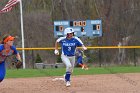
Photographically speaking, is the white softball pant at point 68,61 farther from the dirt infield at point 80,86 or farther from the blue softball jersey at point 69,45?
the dirt infield at point 80,86

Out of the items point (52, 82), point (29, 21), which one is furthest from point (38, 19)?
point (52, 82)

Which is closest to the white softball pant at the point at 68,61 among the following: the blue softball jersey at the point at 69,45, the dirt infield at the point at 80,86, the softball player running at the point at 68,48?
the softball player running at the point at 68,48

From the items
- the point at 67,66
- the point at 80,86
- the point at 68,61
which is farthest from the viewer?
the point at 68,61

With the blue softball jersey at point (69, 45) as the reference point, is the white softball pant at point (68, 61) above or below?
below

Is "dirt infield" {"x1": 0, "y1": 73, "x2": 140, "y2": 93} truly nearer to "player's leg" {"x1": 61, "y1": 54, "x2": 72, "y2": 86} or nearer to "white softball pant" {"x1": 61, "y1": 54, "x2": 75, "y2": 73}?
"player's leg" {"x1": 61, "y1": 54, "x2": 72, "y2": 86}

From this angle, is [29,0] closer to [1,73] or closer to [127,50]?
[127,50]

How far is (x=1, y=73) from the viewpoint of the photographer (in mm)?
12203

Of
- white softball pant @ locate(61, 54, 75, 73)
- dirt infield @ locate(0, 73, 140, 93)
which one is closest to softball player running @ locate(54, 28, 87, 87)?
white softball pant @ locate(61, 54, 75, 73)

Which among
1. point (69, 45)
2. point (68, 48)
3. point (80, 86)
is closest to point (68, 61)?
point (68, 48)

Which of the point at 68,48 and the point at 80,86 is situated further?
the point at 68,48

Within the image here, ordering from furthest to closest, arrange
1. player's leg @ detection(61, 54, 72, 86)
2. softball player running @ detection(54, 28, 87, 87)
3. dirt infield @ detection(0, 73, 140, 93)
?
softball player running @ detection(54, 28, 87, 87), player's leg @ detection(61, 54, 72, 86), dirt infield @ detection(0, 73, 140, 93)

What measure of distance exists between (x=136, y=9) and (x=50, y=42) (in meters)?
9.03

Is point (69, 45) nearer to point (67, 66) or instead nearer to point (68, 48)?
point (68, 48)

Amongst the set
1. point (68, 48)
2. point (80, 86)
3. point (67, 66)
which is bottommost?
point (80, 86)
